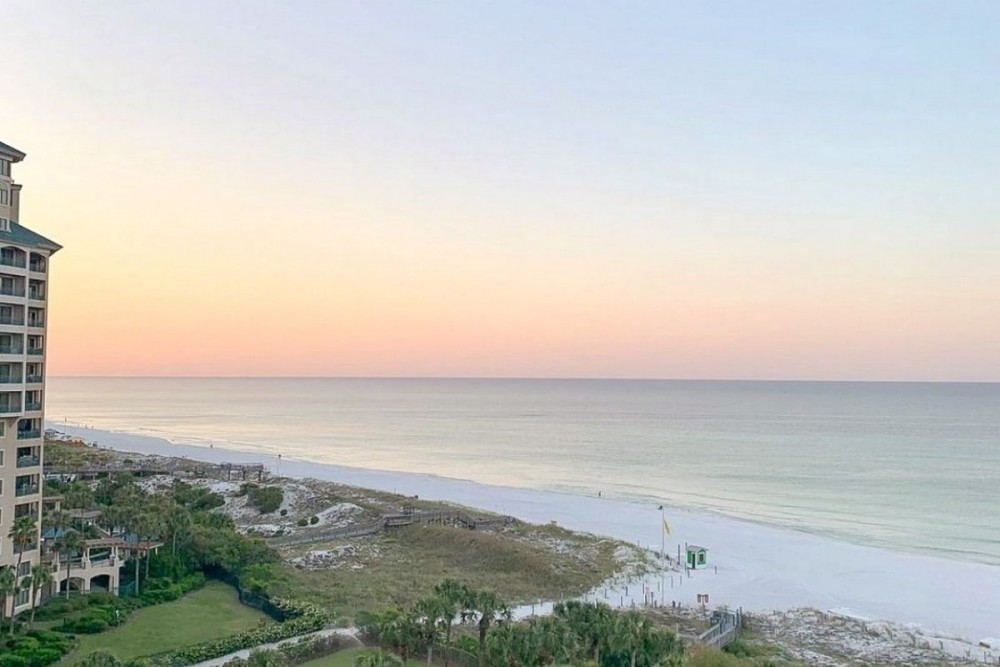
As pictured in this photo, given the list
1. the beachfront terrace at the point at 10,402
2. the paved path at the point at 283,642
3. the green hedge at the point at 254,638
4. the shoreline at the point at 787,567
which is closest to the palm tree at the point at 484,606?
the paved path at the point at 283,642

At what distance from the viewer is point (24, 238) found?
116 feet

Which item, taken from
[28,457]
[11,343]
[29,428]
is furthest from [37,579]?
[11,343]

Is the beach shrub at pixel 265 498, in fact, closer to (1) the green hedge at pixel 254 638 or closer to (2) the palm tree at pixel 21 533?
(1) the green hedge at pixel 254 638

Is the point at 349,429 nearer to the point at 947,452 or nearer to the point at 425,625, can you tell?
the point at 947,452

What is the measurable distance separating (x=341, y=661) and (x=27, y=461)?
18044 millimetres

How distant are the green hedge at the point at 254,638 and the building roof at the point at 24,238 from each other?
61.4ft

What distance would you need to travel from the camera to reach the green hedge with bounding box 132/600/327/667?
90.9 ft

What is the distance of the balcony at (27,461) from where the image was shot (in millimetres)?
35562

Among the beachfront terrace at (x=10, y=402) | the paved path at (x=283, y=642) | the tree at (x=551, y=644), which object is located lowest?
the paved path at (x=283, y=642)

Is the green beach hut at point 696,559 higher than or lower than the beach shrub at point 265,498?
lower

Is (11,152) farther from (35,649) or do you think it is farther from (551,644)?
(551,644)

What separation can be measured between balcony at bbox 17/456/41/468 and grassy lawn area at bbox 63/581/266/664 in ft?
26.9

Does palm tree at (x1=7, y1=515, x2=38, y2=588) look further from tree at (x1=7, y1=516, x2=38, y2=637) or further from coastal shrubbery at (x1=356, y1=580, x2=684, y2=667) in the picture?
coastal shrubbery at (x1=356, y1=580, x2=684, y2=667)

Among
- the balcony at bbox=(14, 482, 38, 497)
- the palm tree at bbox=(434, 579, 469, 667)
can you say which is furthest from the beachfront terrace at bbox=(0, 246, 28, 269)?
the palm tree at bbox=(434, 579, 469, 667)
